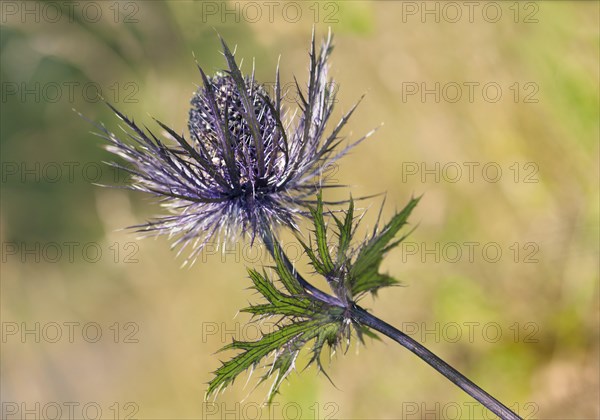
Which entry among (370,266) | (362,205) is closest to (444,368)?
(370,266)

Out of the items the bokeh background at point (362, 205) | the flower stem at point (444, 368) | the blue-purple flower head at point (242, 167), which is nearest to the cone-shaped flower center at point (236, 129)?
the blue-purple flower head at point (242, 167)

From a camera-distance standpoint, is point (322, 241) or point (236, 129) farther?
point (236, 129)

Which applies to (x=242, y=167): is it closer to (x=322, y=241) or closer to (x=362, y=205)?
(x=322, y=241)

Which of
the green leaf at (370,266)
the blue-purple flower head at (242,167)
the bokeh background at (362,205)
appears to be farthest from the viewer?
the bokeh background at (362,205)

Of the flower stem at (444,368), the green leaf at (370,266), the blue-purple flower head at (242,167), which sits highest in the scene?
the blue-purple flower head at (242,167)

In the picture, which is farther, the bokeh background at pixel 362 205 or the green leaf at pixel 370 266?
the bokeh background at pixel 362 205

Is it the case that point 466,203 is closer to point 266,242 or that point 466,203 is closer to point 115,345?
point 266,242

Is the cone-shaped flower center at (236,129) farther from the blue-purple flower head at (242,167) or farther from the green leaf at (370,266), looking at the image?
the green leaf at (370,266)

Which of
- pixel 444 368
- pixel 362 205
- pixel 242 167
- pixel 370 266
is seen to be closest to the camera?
pixel 444 368

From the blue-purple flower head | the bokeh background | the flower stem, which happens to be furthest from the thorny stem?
the bokeh background
